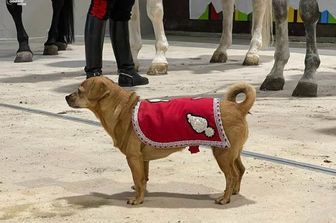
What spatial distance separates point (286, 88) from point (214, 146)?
7.97 feet

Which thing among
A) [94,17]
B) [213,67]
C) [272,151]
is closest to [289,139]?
[272,151]

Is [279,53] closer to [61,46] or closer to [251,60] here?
[251,60]

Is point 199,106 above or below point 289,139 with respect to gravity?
above

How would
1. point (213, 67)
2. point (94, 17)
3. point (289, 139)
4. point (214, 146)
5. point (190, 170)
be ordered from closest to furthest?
point (214, 146) → point (190, 170) → point (289, 139) → point (94, 17) → point (213, 67)

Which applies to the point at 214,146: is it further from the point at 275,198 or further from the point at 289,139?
the point at 289,139

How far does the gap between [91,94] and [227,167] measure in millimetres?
489

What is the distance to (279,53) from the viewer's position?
4445mm

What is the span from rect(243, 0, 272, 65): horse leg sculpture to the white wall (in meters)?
3.68

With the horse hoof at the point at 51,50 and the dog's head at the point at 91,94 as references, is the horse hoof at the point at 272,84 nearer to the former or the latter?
the dog's head at the point at 91,94

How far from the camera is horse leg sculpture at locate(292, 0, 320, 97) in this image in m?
4.11

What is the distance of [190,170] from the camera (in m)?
2.53

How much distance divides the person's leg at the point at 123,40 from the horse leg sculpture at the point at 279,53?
0.84m

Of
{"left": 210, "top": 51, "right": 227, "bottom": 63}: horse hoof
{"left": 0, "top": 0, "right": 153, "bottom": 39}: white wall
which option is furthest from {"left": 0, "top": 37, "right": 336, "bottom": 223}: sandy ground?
{"left": 0, "top": 0, "right": 153, "bottom": 39}: white wall

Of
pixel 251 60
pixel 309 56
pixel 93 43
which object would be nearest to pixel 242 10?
pixel 251 60
